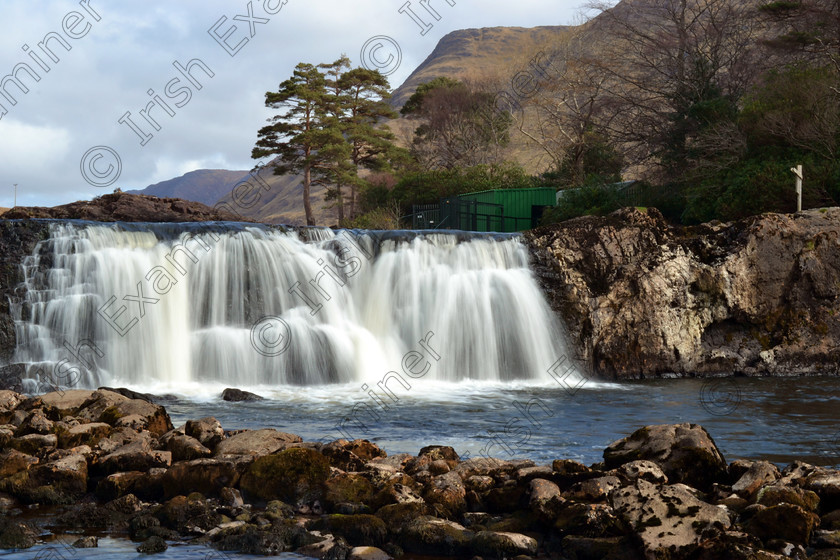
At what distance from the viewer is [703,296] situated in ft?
75.6

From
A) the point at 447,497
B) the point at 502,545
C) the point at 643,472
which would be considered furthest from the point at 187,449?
the point at 643,472

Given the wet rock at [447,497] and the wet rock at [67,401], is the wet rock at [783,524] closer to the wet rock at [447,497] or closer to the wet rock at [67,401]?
the wet rock at [447,497]

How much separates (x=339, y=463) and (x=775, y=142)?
2362cm

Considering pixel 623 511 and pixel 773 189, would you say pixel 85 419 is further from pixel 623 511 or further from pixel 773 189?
pixel 773 189

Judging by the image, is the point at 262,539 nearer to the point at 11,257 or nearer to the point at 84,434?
the point at 84,434

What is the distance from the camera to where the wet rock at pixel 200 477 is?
9.14 m

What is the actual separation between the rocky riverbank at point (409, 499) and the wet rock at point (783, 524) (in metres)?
0.01

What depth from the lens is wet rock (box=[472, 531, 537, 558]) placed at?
7.53 m

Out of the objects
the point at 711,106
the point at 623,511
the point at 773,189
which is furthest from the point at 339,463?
the point at 711,106

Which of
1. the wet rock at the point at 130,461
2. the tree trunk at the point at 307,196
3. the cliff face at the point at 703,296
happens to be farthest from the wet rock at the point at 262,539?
the tree trunk at the point at 307,196

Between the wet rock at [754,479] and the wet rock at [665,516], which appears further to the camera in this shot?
the wet rock at [754,479]

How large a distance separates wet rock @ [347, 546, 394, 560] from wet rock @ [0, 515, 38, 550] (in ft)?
9.75

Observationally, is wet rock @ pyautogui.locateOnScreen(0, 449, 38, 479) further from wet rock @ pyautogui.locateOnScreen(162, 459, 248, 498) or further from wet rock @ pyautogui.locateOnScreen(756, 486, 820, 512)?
wet rock @ pyautogui.locateOnScreen(756, 486, 820, 512)

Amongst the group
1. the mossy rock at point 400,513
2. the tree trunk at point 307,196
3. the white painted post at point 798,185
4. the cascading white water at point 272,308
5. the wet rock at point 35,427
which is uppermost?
the tree trunk at point 307,196
